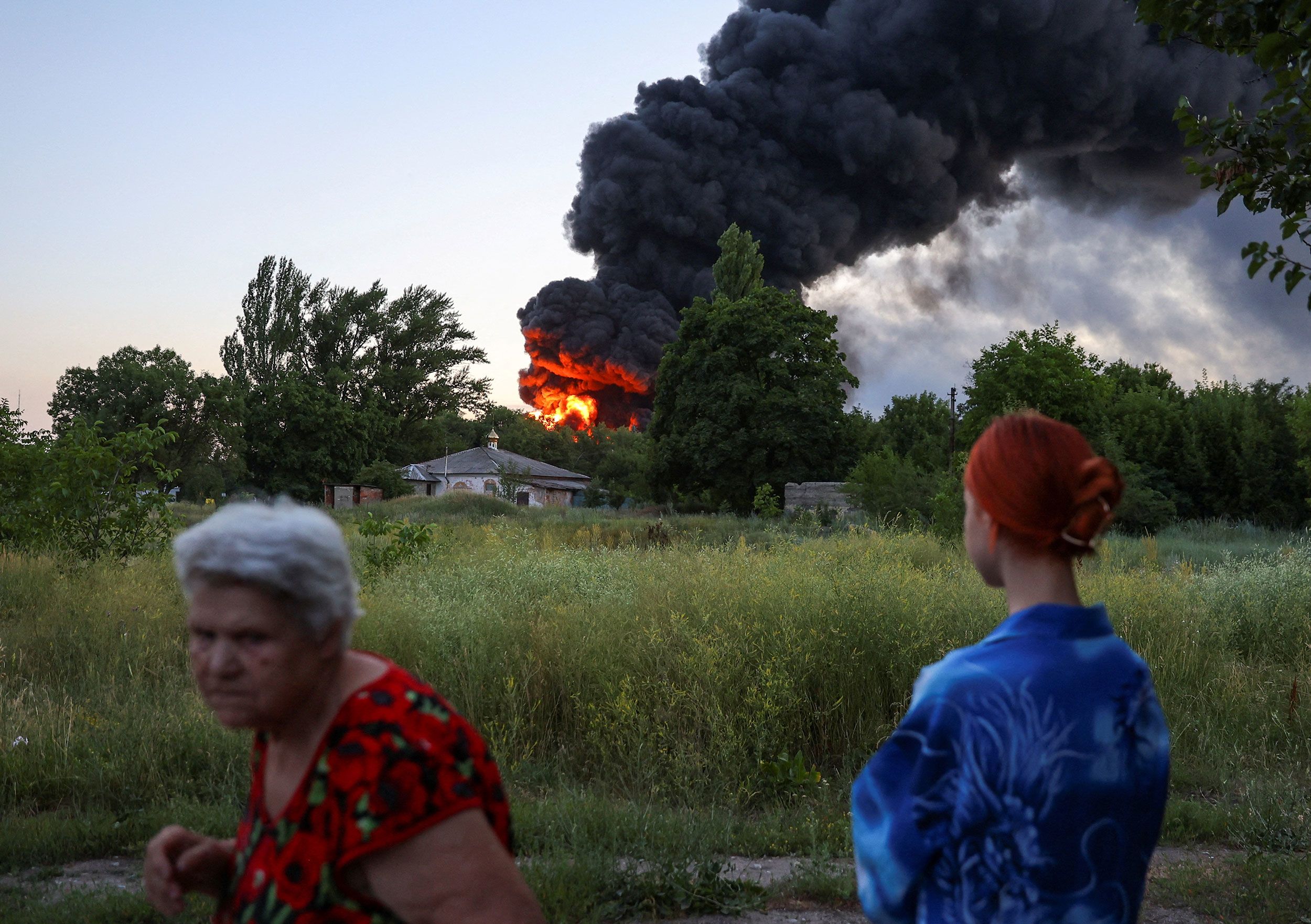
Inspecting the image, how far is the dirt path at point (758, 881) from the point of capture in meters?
4.21

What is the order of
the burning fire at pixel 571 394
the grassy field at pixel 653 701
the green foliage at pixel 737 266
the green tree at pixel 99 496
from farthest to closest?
the burning fire at pixel 571 394 < the green foliage at pixel 737 266 < the green tree at pixel 99 496 < the grassy field at pixel 653 701

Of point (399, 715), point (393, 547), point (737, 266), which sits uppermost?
point (737, 266)

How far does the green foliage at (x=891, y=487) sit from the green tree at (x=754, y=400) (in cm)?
1259

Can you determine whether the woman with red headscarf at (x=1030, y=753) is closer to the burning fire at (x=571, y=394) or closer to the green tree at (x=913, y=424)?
the green tree at (x=913, y=424)

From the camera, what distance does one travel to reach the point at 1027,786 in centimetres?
168

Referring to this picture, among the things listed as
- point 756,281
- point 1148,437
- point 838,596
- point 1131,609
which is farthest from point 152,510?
point 756,281

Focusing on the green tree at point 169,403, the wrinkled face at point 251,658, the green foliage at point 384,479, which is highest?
the green tree at point 169,403

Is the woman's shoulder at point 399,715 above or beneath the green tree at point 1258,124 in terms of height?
beneath

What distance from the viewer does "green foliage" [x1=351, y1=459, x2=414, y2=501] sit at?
182ft

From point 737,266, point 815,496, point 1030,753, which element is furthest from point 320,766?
point 737,266

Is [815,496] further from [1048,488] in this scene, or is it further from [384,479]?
[1048,488]

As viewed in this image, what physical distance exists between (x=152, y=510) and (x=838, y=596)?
9.09 m

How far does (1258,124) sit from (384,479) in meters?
54.9

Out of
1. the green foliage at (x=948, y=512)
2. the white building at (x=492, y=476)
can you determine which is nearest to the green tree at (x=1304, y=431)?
the green foliage at (x=948, y=512)
